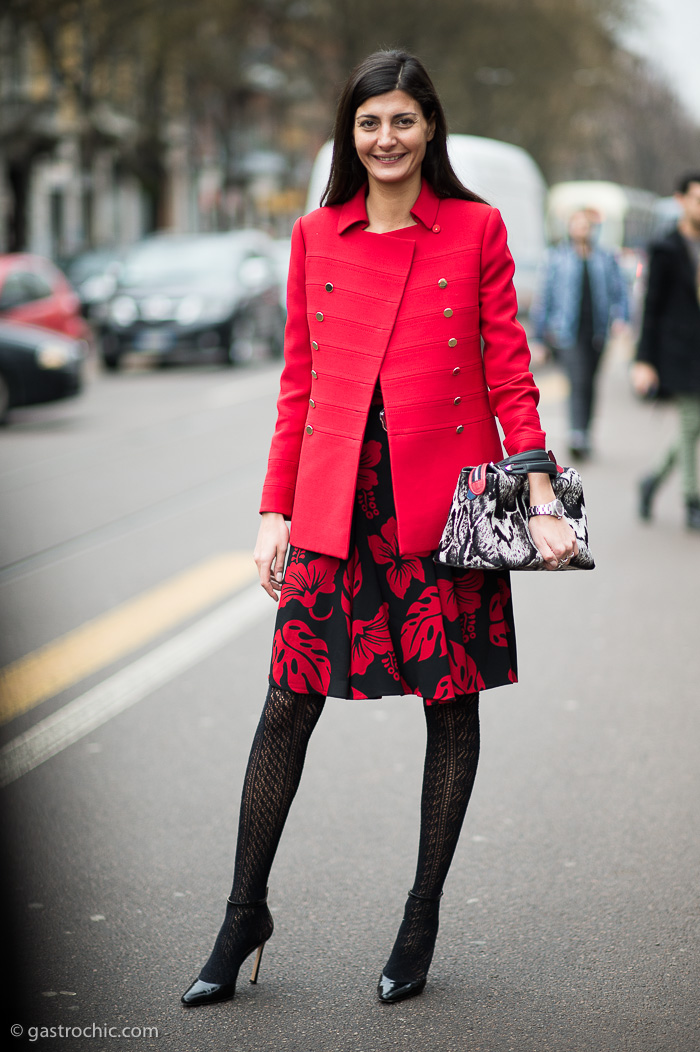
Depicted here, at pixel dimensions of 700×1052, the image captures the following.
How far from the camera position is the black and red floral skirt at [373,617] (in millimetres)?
2789

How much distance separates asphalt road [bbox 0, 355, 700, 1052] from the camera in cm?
284

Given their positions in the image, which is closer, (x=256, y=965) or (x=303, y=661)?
(x=303, y=661)

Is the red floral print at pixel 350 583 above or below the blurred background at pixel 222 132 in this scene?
below

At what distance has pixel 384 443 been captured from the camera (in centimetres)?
280

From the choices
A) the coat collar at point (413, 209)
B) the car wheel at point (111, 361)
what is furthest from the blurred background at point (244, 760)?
the car wheel at point (111, 361)

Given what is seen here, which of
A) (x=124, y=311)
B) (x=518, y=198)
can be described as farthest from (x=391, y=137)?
(x=518, y=198)

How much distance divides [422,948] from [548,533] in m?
0.91

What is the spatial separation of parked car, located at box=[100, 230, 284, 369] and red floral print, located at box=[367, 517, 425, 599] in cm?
1660

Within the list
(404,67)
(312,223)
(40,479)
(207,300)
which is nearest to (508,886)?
(312,223)

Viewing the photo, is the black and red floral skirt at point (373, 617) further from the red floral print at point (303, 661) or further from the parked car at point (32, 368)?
the parked car at point (32, 368)

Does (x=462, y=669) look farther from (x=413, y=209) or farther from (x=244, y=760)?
(x=244, y=760)

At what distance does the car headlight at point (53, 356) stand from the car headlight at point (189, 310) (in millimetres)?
5739

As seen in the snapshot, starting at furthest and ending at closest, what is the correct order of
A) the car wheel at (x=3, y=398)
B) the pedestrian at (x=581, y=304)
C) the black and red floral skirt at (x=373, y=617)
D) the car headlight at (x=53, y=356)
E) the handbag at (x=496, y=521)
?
the car headlight at (x=53, y=356) → the car wheel at (x=3, y=398) → the pedestrian at (x=581, y=304) → the black and red floral skirt at (x=373, y=617) → the handbag at (x=496, y=521)

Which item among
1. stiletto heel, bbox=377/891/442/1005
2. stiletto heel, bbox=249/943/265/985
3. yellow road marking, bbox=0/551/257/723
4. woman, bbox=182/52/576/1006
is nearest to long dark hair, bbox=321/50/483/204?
woman, bbox=182/52/576/1006
